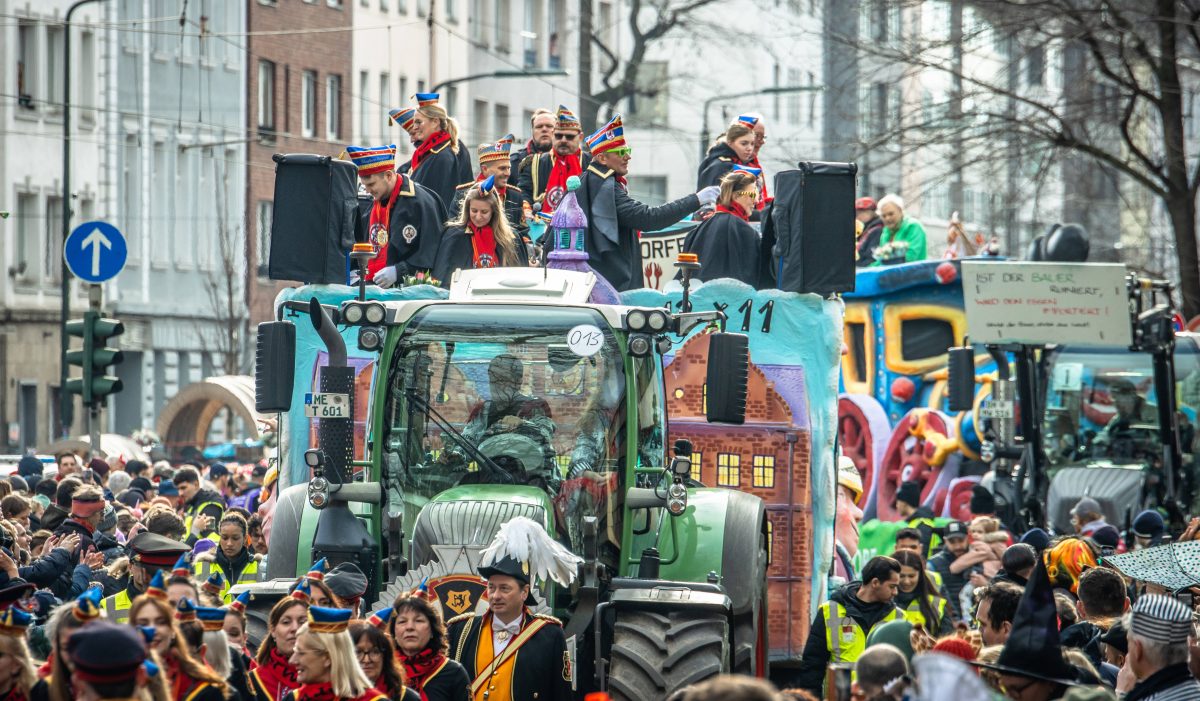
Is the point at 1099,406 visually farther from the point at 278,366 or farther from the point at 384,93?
the point at 384,93

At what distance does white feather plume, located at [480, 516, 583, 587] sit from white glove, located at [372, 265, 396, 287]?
429 centimetres

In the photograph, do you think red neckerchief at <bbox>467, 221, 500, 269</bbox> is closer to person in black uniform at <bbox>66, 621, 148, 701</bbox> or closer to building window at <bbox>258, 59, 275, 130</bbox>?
person in black uniform at <bbox>66, 621, 148, 701</bbox>

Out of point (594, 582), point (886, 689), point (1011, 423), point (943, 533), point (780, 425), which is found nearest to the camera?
point (886, 689)

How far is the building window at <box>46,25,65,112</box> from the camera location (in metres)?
43.1

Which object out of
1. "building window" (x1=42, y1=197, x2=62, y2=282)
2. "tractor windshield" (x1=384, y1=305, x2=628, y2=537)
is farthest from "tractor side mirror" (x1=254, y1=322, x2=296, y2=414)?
"building window" (x1=42, y1=197, x2=62, y2=282)

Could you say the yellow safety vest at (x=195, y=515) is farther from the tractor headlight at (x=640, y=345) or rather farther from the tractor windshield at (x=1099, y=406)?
the tractor windshield at (x=1099, y=406)

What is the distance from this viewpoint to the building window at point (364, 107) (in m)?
54.0

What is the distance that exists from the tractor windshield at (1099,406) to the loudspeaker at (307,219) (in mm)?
9502

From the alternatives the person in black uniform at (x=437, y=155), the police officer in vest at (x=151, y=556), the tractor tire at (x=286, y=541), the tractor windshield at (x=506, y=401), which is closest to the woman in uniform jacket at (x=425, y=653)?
the police officer in vest at (x=151, y=556)

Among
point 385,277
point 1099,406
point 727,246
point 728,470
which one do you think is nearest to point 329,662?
point 728,470

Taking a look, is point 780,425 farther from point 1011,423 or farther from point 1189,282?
point 1189,282

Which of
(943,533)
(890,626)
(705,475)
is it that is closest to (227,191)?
(943,533)

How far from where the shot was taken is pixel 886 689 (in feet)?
24.7

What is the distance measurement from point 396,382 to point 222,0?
38444mm
